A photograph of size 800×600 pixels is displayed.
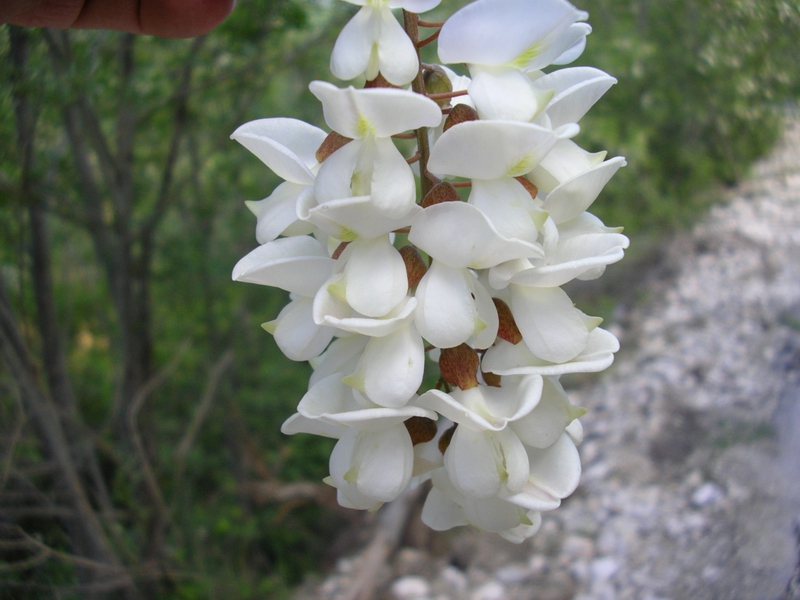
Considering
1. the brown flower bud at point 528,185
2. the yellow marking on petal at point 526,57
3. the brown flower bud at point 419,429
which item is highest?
the yellow marking on petal at point 526,57

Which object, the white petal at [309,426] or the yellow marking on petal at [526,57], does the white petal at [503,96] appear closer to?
the yellow marking on petal at [526,57]

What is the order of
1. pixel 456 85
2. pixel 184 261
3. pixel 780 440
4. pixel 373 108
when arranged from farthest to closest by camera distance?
pixel 184 261 < pixel 780 440 < pixel 456 85 < pixel 373 108

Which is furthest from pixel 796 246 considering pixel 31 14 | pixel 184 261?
pixel 31 14

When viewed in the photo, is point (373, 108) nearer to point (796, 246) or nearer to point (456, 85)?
point (456, 85)

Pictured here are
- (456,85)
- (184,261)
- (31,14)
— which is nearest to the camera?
(456,85)

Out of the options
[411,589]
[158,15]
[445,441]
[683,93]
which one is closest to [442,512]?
[445,441]

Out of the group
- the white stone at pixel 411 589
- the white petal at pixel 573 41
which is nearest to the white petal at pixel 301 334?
the white petal at pixel 573 41

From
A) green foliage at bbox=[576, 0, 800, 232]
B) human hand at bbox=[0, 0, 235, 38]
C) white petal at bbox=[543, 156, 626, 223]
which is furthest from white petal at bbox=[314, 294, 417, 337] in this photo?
green foliage at bbox=[576, 0, 800, 232]
